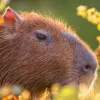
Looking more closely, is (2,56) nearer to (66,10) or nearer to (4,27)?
(4,27)

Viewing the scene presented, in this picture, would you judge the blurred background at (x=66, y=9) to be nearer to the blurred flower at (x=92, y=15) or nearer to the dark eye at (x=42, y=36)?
the dark eye at (x=42, y=36)

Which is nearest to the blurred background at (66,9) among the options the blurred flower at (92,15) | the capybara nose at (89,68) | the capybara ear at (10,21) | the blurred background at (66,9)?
the blurred background at (66,9)

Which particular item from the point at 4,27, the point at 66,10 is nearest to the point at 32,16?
the point at 4,27

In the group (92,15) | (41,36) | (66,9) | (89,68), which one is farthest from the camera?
(66,9)

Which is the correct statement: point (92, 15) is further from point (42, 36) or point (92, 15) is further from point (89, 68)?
point (42, 36)

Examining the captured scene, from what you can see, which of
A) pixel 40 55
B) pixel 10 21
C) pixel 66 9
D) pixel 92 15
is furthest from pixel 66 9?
pixel 92 15

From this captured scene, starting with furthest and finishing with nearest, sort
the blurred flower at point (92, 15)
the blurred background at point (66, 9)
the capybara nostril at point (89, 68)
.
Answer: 1. the blurred background at point (66, 9)
2. the capybara nostril at point (89, 68)
3. the blurred flower at point (92, 15)
